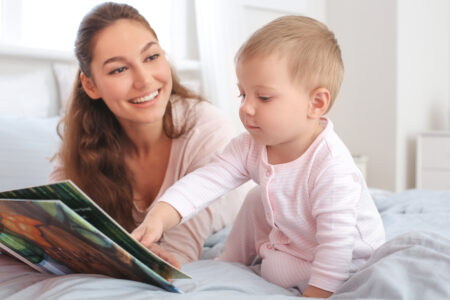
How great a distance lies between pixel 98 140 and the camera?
154 cm

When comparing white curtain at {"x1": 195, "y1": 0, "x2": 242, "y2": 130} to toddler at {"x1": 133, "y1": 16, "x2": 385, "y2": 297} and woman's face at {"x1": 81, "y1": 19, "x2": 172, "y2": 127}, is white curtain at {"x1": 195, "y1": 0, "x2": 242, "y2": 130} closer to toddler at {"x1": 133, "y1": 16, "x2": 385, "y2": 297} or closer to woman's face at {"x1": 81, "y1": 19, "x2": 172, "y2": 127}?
woman's face at {"x1": 81, "y1": 19, "x2": 172, "y2": 127}

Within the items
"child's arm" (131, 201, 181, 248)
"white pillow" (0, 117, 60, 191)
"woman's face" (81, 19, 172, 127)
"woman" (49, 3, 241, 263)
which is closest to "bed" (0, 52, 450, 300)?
"child's arm" (131, 201, 181, 248)

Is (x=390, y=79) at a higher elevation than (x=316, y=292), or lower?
higher

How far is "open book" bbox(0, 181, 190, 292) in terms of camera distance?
2.36ft

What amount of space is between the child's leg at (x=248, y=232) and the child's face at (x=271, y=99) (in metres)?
0.23

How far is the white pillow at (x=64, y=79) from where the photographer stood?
7.38 ft

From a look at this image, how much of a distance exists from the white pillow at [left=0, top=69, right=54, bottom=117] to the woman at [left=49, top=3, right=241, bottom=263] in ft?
2.07

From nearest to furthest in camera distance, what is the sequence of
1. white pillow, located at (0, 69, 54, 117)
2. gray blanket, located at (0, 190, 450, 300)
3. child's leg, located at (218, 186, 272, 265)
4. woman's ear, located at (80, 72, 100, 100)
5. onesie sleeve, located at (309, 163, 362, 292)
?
gray blanket, located at (0, 190, 450, 300) → onesie sleeve, located at (309, 163, 362, 292) → child's leg, located at (218, 186, 272, 265) → woman's ear, located at (80, 72, 100, 100) → white pillow, located at (0, 69, 54, 117)

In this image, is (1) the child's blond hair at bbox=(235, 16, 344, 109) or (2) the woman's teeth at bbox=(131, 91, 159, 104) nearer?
(1) the child's blond hair at bbox=(235, 16, 344, 109)

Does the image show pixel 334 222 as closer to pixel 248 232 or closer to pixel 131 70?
pixel 248 232

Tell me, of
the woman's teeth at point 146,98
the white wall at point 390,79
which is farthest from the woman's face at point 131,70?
the white wall at point 390,79

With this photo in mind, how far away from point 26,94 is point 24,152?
1.71 ft

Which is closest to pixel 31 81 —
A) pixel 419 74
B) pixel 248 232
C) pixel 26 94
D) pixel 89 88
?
pixel 26 94

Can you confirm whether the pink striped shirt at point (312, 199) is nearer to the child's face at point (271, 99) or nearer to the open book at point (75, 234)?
the child's face at point (271, 99)
